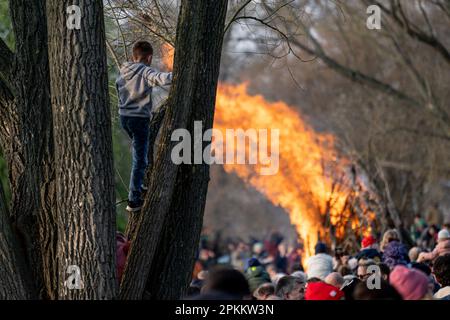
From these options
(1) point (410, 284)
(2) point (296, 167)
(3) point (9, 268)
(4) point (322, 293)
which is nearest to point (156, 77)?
(3) point (9, 268)

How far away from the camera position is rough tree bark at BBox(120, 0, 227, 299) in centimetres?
796

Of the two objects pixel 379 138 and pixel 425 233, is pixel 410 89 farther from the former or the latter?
pixel 425 233

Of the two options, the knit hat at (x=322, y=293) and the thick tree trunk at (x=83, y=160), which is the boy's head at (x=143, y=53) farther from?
the knit hat at (x=322, y=293)

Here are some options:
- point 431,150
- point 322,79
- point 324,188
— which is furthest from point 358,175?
point 322,79

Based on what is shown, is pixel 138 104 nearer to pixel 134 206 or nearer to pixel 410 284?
pixel 134 206

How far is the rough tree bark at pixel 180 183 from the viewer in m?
7.96

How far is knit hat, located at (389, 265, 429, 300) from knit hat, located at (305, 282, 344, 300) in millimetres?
1274

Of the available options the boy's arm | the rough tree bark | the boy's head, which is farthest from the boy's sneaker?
the boy's head

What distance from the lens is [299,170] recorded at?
22.9 meters

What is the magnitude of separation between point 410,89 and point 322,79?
9007mm

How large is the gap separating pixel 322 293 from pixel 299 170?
1416cm

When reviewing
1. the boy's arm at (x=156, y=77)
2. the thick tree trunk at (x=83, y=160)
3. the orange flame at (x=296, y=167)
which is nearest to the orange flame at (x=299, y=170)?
the orange flame at (x=296, y=167)

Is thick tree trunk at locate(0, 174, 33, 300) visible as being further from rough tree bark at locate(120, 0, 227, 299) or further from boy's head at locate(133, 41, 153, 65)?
boy's head at locate(133, 41, 153, 65)

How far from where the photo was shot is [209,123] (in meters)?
8.34
